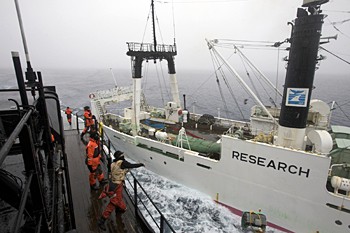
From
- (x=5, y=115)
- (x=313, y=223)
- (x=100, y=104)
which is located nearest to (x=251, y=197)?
(x=313, y=223)

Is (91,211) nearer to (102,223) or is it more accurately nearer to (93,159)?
(102,223)

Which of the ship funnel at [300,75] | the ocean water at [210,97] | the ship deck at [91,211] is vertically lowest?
the ocean water at [210,97]

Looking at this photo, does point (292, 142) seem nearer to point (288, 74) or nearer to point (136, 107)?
point (288, 74)

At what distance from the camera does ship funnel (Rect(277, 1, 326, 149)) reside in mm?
6750

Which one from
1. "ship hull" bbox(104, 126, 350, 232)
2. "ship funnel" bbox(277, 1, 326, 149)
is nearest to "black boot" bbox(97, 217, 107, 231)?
"ship hull" bbox(104, 126, 350, 232)

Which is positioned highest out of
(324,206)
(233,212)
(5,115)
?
(5,115)

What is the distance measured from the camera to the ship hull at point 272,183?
6.81 m

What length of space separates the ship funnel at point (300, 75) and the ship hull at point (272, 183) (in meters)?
0.89

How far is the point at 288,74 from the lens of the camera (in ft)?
24.4

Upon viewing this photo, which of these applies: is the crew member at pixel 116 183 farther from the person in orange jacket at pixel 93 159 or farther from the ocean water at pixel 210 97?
the ocean water at pixel 210 97

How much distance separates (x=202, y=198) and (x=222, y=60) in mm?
6877

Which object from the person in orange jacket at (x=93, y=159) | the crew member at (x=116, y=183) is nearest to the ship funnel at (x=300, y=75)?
the crew member at (x=116, y=183)

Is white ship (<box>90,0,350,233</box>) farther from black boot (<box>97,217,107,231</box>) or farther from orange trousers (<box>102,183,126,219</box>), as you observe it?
black boot (<box>97,217,107,231</box>)

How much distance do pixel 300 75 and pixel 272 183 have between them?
13.6 feet
